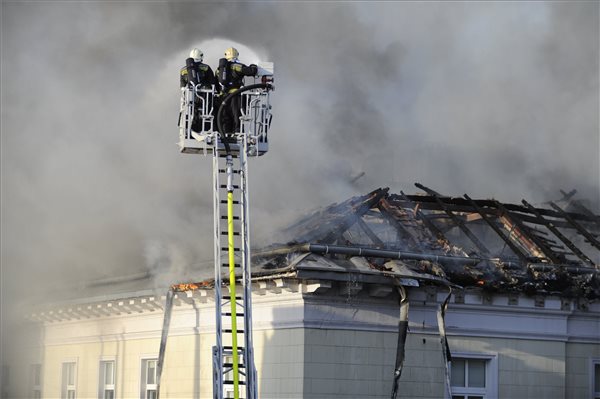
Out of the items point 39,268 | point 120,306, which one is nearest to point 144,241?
point 120,306

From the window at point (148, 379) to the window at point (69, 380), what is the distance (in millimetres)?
2994

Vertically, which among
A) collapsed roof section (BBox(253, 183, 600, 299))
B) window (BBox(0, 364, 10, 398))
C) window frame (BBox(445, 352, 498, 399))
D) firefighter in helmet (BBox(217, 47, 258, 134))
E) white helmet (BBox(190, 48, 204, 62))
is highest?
white helmet (BBox(190, 48, 204, 62))

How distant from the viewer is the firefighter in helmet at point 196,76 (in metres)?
17.6

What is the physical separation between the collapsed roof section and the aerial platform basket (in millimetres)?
2023

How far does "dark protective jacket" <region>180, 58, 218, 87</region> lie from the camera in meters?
17.6

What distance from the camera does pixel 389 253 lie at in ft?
64.2

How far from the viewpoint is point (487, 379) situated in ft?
67.4

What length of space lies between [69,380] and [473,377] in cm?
893

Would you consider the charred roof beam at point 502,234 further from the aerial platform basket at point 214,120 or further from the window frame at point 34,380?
the window frame at point 34,380

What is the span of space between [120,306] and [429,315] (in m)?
5.98

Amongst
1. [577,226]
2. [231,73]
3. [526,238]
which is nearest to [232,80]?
[231,73]

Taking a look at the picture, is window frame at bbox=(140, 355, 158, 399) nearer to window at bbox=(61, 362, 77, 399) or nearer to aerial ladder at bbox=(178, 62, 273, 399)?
window at bbox=(61, 362, 77, 399)

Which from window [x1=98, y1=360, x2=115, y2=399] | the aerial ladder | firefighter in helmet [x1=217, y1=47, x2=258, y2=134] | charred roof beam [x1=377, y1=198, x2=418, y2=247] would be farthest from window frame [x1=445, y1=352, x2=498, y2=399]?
window [x1=98, y1=360, x2=115, y2=399]

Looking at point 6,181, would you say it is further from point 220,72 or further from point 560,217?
point 560,217
